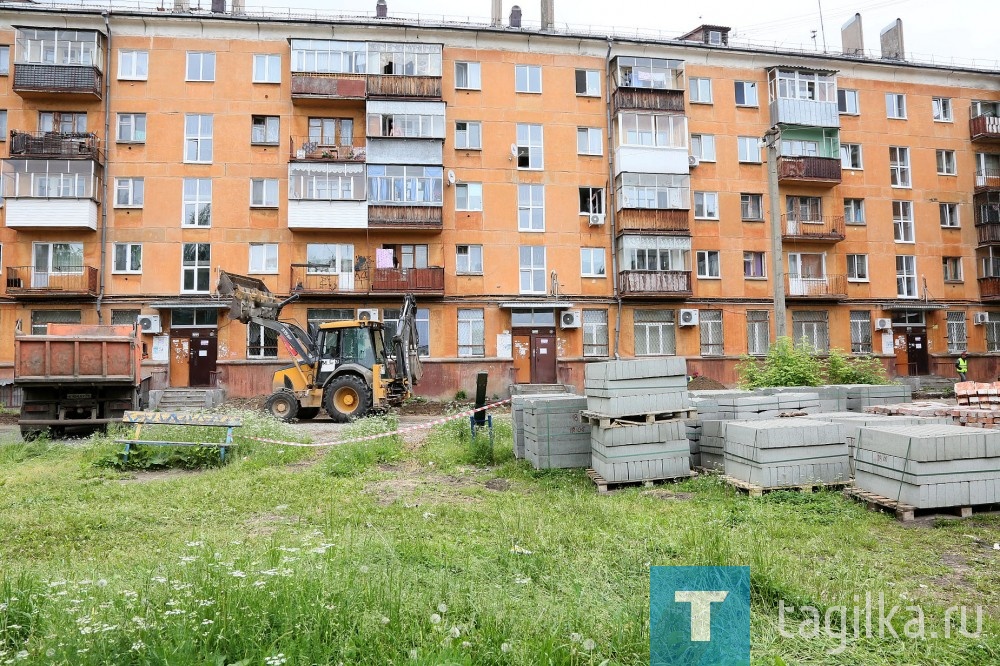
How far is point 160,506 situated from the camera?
7.83 meters

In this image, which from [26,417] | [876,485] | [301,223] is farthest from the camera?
[301,223]

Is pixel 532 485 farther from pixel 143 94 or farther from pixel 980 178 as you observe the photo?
pixel 980 178

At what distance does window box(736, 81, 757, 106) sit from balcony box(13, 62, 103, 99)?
94.9ft

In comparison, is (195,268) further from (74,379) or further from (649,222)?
(649,222)

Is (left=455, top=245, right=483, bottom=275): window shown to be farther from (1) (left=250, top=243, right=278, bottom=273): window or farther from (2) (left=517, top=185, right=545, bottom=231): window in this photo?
(1) (left=250, top=243, right=278, bottom=273): window

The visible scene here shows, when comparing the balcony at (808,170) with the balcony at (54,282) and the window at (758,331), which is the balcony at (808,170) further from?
the balcony at (54,282)

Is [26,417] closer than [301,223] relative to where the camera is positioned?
Yes

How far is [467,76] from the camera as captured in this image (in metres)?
29.1

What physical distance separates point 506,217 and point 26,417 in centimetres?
1946

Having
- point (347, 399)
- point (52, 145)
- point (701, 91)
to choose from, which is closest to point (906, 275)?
point (701, 91)

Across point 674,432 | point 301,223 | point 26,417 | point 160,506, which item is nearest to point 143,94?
point 301,223

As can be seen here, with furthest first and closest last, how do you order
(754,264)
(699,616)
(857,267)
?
1. (857,267)
2. (754,264)
3. (699,616)

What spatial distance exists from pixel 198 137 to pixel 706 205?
23.4 meters

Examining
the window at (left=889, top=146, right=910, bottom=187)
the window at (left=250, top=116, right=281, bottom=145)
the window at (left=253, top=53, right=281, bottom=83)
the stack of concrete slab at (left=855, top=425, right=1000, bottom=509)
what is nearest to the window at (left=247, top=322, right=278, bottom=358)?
the window at (left=250, top=116, right=281, bottom=145)
